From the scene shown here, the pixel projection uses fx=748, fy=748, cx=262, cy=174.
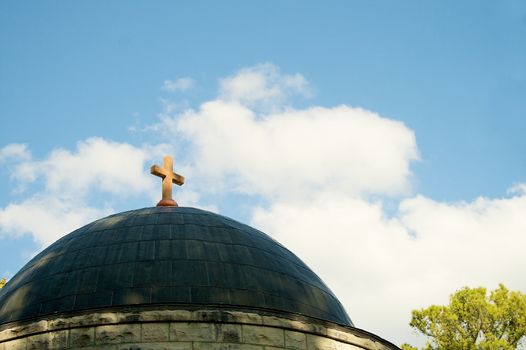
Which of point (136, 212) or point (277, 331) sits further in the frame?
point (136, 212)

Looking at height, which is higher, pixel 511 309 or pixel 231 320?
pixel 511 309

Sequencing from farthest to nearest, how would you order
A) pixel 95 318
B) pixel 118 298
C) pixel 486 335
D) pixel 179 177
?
pixel 486 335, pixel 179 177, pixel 118 298, pixel 95 318

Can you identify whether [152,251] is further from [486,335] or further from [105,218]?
[486,335]

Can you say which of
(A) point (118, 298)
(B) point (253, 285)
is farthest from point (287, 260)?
(A) point (118, 298)

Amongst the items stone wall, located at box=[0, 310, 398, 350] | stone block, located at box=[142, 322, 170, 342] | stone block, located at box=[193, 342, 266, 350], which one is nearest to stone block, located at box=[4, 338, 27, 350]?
stone wall, located at box=[0, 310, 398, 350]

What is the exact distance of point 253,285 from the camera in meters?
12.1

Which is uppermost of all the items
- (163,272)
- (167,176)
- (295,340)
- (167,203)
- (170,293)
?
(167,176)

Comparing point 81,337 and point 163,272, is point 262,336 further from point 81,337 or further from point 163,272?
point 81,337

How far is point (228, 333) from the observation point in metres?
10.7

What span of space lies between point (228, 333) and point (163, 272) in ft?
5.88

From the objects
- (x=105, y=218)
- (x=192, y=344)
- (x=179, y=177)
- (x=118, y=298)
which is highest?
(x=179, y=177)

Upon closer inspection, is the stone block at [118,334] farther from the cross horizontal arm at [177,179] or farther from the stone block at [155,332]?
the cross horizontal arm at [177,179]

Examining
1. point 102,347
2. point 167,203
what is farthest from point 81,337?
point 167,203

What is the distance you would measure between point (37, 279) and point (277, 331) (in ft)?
14.2
